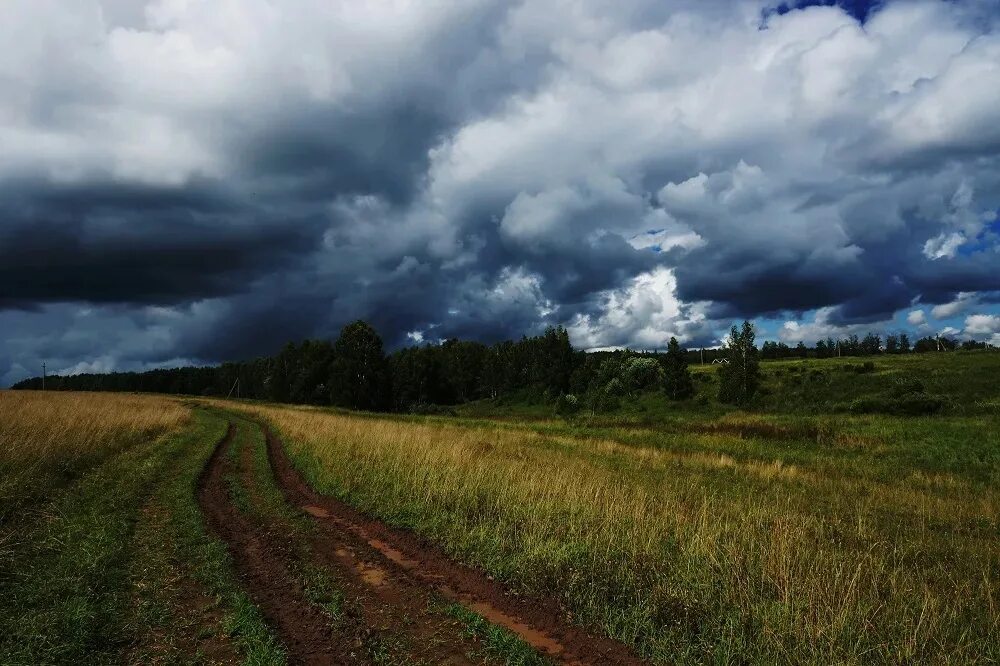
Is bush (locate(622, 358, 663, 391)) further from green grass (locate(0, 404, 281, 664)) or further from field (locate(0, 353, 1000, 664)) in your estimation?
green grass (locate(0, 404, 281, 664))

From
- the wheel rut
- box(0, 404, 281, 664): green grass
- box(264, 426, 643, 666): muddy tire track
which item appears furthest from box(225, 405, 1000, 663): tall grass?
box(0, 404, 281, 664): green grass

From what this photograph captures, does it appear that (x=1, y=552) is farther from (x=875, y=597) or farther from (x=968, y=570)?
(x=968, y=570)

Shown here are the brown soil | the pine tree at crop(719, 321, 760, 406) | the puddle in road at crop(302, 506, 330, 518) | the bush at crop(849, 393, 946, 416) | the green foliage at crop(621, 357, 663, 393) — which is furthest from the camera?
the green foliage at crop(621, 357, 663, 393)

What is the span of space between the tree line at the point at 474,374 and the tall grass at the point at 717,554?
169 feet

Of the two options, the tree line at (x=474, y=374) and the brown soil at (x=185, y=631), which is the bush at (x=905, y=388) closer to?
the tree line at (x=474, y=374)

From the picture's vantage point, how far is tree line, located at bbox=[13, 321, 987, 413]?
68.9 m

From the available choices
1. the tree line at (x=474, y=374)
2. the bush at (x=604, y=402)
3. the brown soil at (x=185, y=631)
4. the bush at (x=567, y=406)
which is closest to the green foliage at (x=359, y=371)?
the tree line at (x=474, y=374)

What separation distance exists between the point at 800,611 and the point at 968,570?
5228 millimetres

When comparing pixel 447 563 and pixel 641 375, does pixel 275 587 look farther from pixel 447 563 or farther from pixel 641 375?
pixel 641 375

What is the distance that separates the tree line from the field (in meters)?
51.6

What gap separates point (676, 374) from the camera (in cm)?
6638

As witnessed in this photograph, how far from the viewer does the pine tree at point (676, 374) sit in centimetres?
6531

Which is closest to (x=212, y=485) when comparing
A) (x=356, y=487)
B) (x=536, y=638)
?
(x=356, y=487)

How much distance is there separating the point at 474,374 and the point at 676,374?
69239 millimetres
